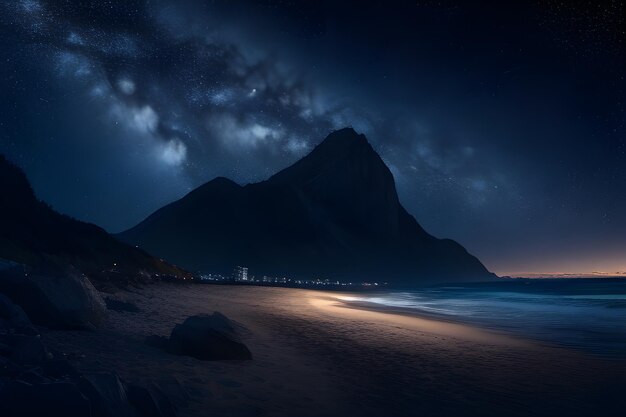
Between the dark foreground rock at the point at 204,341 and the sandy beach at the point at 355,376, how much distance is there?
8.8 inches

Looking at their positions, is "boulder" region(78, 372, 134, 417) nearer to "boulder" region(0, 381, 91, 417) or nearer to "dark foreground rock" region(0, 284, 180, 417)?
"dark foreground rock" region(0, 284, 180, 417)

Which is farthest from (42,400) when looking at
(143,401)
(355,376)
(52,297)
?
(355,376)

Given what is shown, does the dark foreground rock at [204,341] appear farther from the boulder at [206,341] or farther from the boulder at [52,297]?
the boulder at [52,297]

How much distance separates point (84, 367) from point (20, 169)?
34.4 metres

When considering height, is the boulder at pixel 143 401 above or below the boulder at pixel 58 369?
below

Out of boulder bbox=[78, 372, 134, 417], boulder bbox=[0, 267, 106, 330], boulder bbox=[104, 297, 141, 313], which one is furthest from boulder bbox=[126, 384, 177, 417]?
boulder bbox=[104, 297, 141, 313]

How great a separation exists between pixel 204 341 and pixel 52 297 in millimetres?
3227

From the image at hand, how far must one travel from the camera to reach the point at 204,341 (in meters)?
7.58

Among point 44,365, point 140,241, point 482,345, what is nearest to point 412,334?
point 482,345

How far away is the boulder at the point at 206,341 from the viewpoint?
296 inches

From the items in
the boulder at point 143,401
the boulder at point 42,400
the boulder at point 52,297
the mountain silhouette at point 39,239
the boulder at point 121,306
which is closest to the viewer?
the boulder at point 42,400

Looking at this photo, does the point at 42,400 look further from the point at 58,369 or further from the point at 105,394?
the point at 58,369

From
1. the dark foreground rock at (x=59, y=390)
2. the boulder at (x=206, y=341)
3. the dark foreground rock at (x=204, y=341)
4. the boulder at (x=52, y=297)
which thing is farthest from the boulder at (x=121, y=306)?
the dark foreground rock at (x=59, y=390)

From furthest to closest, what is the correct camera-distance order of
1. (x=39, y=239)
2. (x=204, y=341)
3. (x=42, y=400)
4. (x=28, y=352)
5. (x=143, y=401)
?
(x=39, y=239) → (x=204, y=341) → (x=28, y=352) → (x=143, y=401) → (x=42, y=400)
